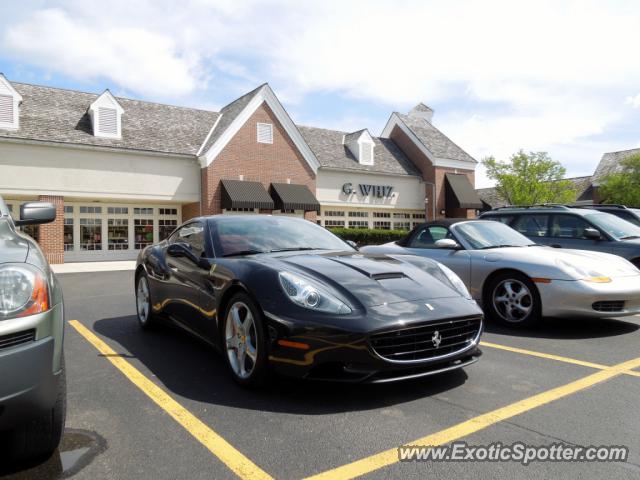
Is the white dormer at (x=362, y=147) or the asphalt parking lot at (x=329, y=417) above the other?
the white dormer at (x=362, y=147)

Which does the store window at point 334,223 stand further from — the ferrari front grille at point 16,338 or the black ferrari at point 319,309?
the ferrari front grille at point 16,338

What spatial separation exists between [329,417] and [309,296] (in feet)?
2.56

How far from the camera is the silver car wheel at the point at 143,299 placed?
562 centimetres

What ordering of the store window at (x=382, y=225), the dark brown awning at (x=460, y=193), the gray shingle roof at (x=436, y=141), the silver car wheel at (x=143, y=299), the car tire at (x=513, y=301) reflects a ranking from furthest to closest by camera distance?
the gray shingle roof at (x=436, y=141), the dark brown awning at (x=460, y=193), the store window at (x=382, y=225), the silver car wheel at (x=143, y=299), the car tire at (x=513, y=301)

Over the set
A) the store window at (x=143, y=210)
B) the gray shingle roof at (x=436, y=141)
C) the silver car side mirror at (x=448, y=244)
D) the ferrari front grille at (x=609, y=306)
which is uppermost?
the gray shingle roof at (x=436, y=141)

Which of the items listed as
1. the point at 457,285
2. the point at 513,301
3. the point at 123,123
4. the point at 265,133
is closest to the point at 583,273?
the point at 513,301

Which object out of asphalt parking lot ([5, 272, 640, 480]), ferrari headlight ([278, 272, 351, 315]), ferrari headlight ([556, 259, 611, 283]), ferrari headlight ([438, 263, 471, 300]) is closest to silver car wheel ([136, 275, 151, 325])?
asphalt parking lot ([5, 272, 640, 480])

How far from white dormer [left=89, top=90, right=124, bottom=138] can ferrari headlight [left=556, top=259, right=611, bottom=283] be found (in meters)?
19.5

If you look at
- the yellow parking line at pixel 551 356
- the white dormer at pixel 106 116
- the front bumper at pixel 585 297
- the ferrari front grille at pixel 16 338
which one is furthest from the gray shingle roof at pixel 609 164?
the ferrari front grille at pixel 16 338

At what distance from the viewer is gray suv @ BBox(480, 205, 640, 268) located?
744 centimetres

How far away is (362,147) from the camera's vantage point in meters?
28.2

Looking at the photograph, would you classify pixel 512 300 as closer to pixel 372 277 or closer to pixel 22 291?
pixel 372 277

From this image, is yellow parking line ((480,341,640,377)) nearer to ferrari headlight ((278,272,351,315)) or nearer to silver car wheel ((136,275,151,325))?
ferrari headlight ((278,272,351,315))

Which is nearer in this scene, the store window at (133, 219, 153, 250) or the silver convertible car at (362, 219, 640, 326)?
the silver convertible car at (362, 219, 640, 326)
